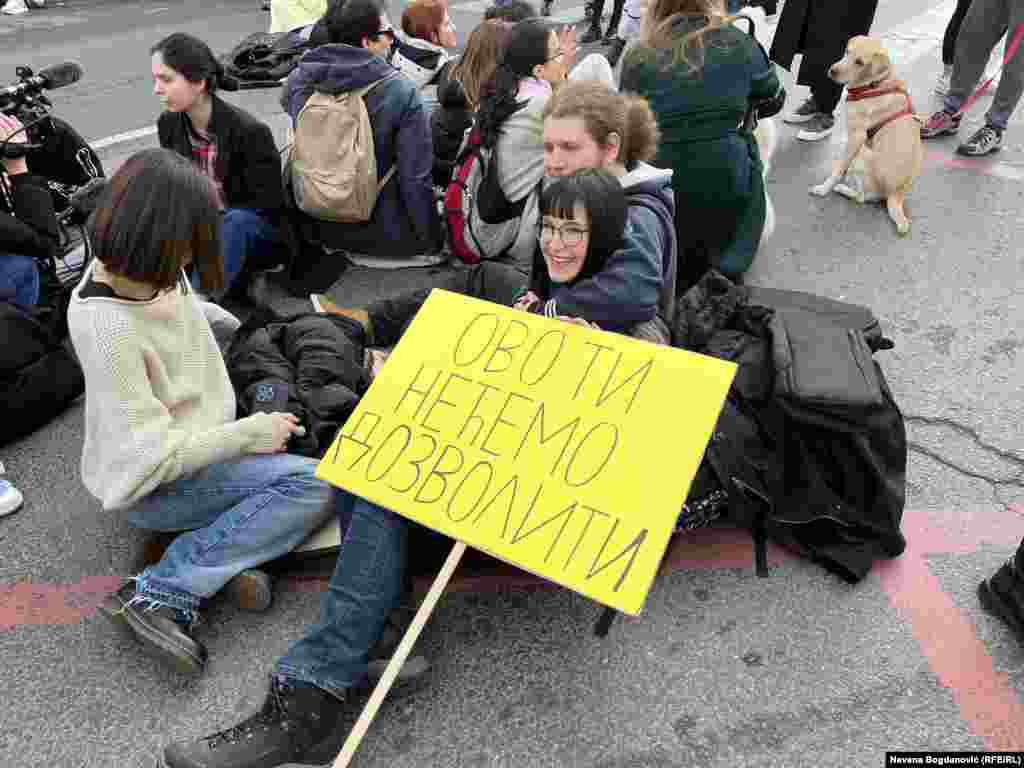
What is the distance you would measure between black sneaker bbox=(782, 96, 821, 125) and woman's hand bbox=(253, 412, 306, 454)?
4840 millimetres

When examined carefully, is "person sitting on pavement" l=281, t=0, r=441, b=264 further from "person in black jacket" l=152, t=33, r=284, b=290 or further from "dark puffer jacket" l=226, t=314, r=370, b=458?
"dark puffer jacket" l=226, t=314, r=370, b=458

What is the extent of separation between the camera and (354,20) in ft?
11.6

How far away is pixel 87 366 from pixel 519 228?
7.13 ft

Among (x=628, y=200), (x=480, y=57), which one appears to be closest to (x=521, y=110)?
(x=480, y=57)

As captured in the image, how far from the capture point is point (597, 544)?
1.70 m

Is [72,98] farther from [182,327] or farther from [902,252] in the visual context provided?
[902,252]

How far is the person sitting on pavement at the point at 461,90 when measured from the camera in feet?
12.7

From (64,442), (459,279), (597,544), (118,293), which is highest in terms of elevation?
(118,293)

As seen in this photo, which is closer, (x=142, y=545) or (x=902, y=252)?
(x=142, y=545)

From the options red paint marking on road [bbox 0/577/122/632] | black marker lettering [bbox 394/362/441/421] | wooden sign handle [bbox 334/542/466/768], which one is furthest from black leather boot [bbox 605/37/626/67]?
wooden sign handle [bbox 334/542/466/768]

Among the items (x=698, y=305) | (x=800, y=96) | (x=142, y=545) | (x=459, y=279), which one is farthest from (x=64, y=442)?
(x=800, y=96)

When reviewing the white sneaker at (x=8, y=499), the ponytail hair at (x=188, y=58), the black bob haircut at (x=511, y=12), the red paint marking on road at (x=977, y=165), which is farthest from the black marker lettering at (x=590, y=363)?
the red paint marking on road at (x=977, y=165)

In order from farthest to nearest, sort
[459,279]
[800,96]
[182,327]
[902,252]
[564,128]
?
[800,96]
[902,252]
[459,279]
[564,128]
[182,327]

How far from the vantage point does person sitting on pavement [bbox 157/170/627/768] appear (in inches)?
71.5
